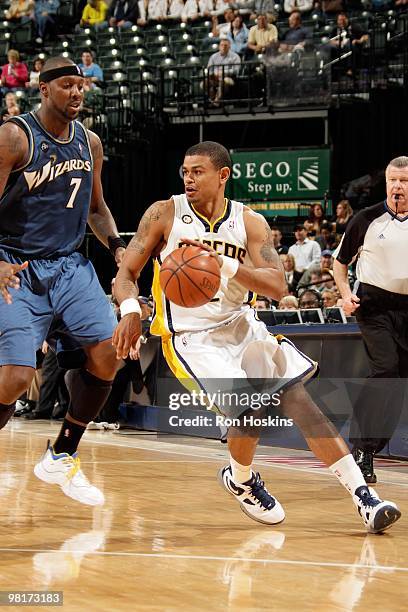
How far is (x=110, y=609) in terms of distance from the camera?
3010 millimetres


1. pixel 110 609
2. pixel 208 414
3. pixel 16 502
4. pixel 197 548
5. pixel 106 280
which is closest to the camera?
pixel 110 609

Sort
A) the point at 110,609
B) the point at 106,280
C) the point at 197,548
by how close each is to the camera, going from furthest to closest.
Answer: the point at 106,280, the point at 197,548, the point at 110,609

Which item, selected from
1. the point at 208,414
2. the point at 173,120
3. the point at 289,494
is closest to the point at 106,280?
the point at 173,120

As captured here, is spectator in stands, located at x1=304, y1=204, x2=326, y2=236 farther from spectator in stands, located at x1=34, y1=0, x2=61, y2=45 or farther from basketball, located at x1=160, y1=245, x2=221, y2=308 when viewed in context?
spectator in stands, located at x1=34, y1=0, x2=61, y2=45

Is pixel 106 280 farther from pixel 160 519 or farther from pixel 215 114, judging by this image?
pixel 160 519

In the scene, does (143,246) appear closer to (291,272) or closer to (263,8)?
(291,272)

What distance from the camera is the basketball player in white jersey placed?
4.35 meters

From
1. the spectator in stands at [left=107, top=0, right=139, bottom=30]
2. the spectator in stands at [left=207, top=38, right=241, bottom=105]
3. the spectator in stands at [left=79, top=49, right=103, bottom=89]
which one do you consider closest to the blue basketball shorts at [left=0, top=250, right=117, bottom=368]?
the spectator in stands at [left=207, top=38, right=241, bottom=105]

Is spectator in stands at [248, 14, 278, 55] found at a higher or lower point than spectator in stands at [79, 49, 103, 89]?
higher

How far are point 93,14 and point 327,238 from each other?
33.6 feet

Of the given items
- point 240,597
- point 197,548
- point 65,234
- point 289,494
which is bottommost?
point 289,494

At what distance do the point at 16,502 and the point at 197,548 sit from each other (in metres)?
1.52

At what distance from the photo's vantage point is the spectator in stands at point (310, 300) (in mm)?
10456

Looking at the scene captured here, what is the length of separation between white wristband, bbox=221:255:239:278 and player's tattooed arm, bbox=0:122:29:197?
3.61ft
